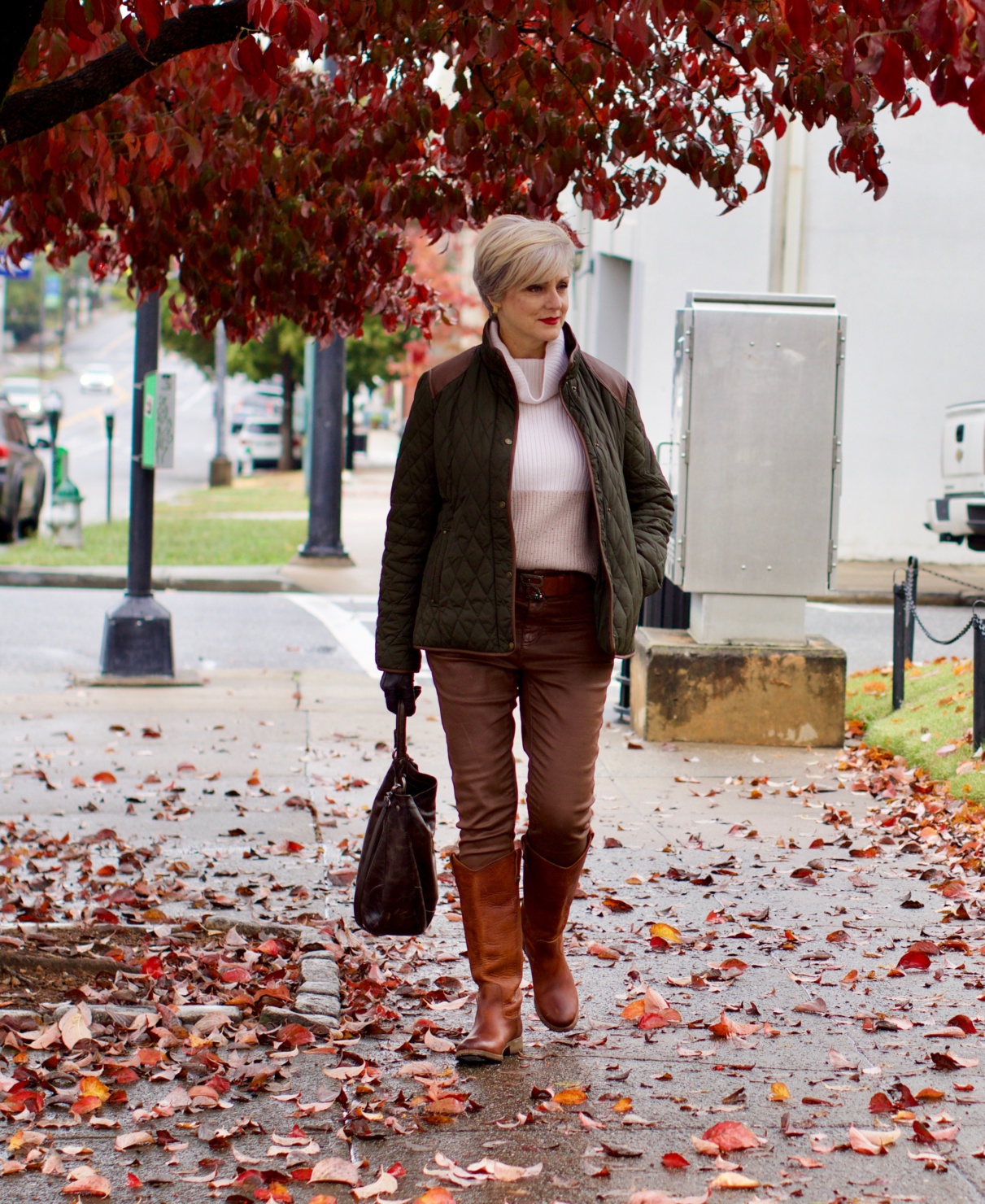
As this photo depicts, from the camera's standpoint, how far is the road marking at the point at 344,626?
1320 centimetres

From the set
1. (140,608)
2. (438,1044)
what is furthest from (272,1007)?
(140,608)

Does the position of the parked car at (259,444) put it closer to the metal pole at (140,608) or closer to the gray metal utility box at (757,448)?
the metal pole at (140,608)

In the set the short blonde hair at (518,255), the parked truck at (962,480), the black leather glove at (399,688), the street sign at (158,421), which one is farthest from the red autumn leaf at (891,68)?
the parked truck at (962,480)

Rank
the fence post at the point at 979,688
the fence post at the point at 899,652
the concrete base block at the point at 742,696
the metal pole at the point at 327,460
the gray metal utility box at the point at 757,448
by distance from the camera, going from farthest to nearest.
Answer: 1. the metal pole at the point at 327,460
2. the fence post at the point at 899,652
3. the concrete base block at the point at 742,696
4. the gray metal utility box at the point at 757,448
5. the fence post at the point at 979,688

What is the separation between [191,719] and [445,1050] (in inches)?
231

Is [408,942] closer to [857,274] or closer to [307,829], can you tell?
[307,829]

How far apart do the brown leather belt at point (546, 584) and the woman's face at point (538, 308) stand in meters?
0.57

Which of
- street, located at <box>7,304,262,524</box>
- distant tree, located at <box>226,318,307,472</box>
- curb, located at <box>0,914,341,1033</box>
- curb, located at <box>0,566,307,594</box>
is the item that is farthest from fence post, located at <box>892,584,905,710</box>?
distant tree, located at <box>226,318,307,472</box>

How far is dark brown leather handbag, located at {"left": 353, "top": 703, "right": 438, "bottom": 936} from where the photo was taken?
4289 mm

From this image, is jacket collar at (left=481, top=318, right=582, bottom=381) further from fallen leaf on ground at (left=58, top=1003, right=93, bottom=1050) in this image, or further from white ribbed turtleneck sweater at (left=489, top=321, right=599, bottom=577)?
fallen leaf on ground at (left=58, top=1003, right=93, bottom=1050)

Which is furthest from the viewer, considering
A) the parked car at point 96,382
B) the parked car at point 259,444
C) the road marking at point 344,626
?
the parked car at point 96,382

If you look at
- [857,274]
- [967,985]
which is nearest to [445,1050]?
[967,985]

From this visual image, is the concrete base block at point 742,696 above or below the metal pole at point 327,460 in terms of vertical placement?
below

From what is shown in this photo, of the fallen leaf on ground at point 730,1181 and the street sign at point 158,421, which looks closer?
the fallen leaf on ground at point 730,1181
